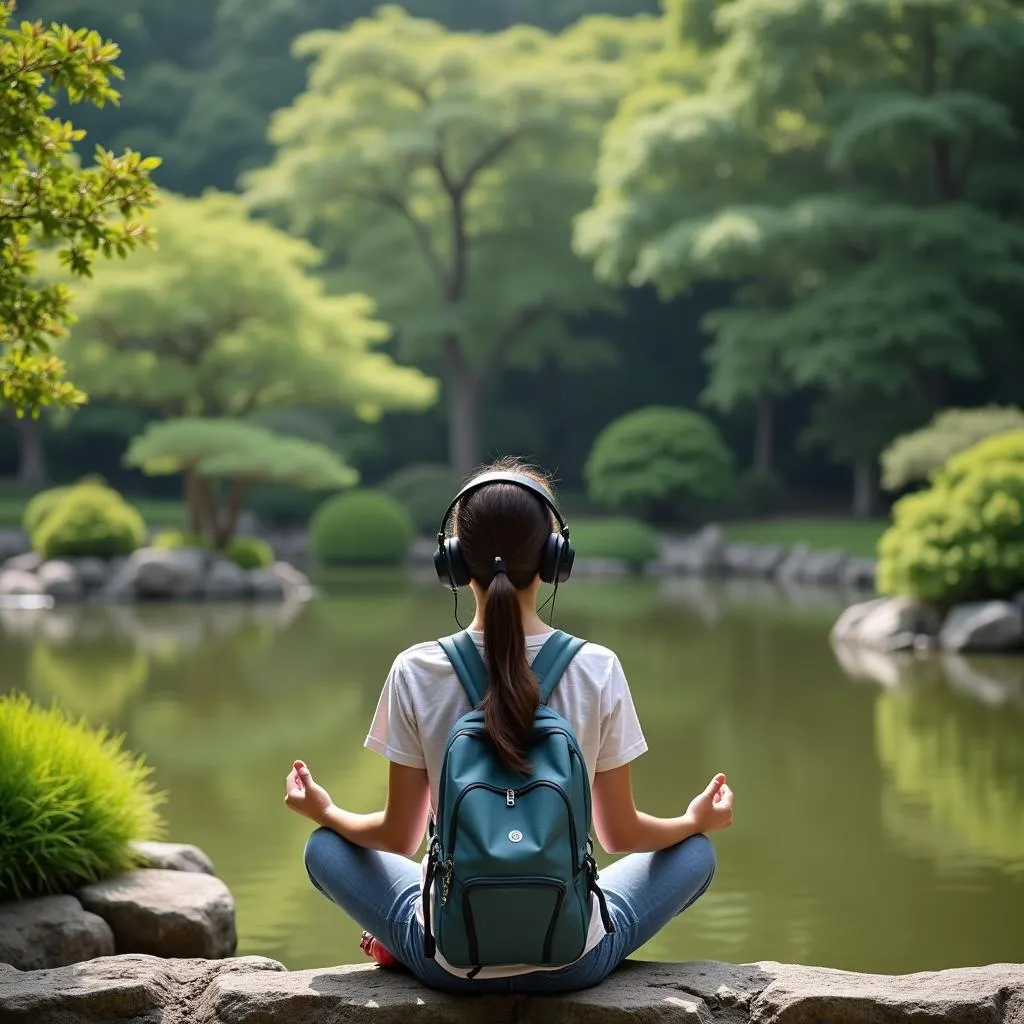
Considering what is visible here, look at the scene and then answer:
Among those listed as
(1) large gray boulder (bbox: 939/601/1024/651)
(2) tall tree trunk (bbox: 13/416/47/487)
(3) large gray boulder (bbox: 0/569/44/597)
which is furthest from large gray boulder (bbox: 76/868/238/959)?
(2) tall tree trunk (bbox: 13/416/47/487)

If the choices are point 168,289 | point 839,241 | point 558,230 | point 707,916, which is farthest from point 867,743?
point 558,230

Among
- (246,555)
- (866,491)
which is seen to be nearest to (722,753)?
(246,555)

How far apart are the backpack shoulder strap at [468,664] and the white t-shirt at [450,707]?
16 millimetres

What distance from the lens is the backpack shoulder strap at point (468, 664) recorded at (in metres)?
2.32

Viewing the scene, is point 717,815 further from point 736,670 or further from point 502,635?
point 736,670

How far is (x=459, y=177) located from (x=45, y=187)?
21.4 meters

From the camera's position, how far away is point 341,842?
8.32 ft

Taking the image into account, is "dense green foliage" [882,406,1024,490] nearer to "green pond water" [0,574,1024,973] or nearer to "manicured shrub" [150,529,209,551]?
"green pond water" [0,574,1024,973]

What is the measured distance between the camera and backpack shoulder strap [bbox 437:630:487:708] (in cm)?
232

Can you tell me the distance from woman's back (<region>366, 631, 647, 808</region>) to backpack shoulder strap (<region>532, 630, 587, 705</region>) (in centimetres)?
1

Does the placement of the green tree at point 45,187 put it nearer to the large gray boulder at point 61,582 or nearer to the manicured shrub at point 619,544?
the large gray boulder at point 61,582

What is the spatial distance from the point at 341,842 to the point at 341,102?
22938 mm

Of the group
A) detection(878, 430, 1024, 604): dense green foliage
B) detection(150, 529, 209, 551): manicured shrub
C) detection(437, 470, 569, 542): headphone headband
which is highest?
detection(150, 529, 209, 551): manicured shrub

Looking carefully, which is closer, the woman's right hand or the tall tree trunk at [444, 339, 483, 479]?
the woman's right hand
